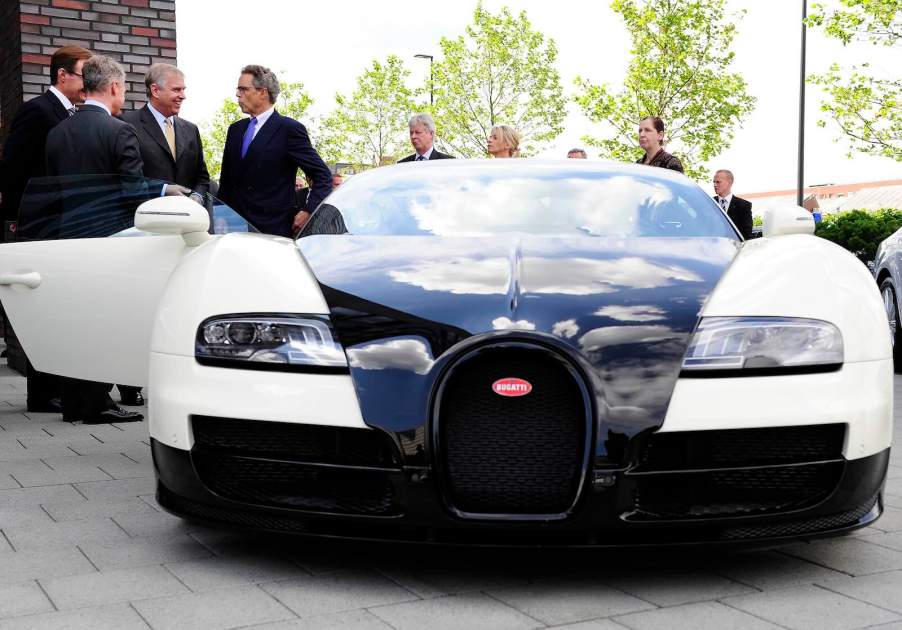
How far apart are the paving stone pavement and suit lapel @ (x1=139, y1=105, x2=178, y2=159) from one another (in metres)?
3.20

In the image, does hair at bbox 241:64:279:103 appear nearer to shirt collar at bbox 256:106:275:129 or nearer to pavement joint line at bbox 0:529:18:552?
shirt collar at bbox 256:106:275:129

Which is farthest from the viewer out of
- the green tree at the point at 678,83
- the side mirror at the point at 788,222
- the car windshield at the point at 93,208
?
the green tree at the point at 678,83

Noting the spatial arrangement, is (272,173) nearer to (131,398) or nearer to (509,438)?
(131,398)

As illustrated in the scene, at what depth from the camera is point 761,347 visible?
2.86 metres

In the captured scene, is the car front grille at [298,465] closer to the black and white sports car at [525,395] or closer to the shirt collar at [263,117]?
the black and white sports car at [525,395]

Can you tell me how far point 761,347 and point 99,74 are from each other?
451 centimetres

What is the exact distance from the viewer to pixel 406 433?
2.77 m

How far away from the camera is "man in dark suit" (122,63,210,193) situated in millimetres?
6453

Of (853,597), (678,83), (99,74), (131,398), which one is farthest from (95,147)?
(678,83)

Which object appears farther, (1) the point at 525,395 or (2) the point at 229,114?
(2) the point at 229,114

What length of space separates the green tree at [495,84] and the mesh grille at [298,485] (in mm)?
35755

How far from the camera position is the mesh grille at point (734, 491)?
2.79 meters

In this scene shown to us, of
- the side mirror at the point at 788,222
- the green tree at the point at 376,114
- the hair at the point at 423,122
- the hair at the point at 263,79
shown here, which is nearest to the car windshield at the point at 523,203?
the side mirror at the point at 788,222

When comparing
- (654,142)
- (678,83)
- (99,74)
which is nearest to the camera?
(99,74)
